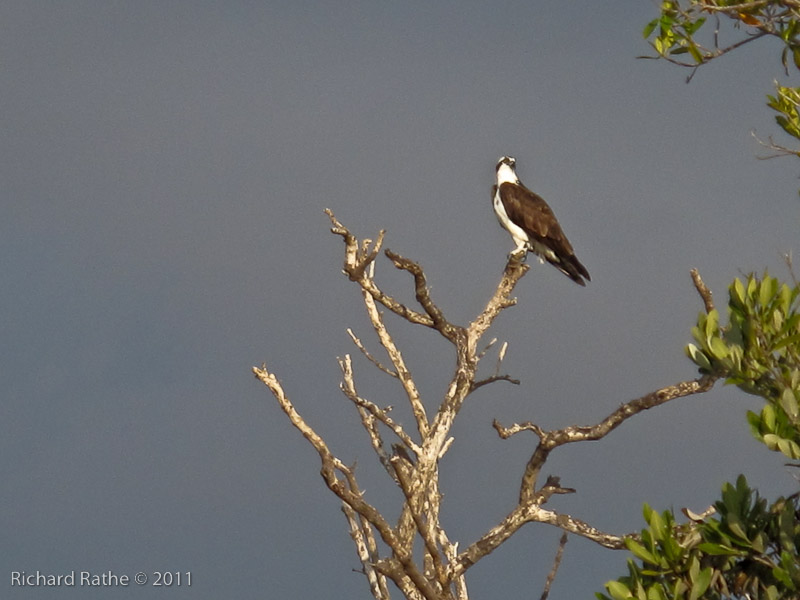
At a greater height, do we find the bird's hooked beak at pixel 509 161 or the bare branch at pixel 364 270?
the bird's hooked beak at pixel 509 161

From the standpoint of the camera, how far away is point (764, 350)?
6449 millimetres

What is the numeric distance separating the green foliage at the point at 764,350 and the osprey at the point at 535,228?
10112mm

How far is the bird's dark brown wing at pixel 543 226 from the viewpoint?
17141 millimetres

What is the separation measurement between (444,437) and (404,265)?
1753 millimetres

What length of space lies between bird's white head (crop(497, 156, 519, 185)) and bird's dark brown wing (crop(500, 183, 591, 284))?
5.14ft

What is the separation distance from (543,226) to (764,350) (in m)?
11.1

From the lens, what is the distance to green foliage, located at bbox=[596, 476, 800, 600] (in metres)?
6.87

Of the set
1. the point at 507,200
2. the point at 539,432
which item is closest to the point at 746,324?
the point at 539,432

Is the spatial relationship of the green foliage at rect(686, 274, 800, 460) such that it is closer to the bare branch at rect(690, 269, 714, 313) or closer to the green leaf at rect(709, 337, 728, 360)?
the green leaf at rect(709, 337, 728, 360)

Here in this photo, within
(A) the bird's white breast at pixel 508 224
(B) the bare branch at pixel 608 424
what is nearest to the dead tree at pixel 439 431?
(B) the bare branch at pixel 608 424

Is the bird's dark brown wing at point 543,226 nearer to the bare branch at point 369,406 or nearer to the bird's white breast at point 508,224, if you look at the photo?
the bird's white breast at point 508,224

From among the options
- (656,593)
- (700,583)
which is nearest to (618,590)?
(656,593)

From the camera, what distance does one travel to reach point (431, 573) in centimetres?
1180

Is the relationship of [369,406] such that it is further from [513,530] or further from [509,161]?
[509,161]
